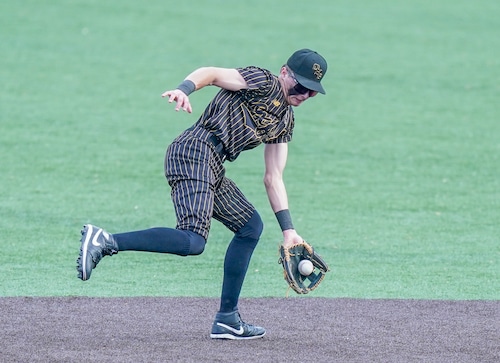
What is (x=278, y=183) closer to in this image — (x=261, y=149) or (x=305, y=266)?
(x=305, y=266)

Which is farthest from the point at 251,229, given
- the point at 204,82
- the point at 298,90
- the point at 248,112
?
the point at 204,82

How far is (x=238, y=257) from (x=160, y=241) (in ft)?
2.46

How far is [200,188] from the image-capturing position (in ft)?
19.4

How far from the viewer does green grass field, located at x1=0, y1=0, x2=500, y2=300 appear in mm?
8547

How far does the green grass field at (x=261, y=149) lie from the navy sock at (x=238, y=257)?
4.67ft

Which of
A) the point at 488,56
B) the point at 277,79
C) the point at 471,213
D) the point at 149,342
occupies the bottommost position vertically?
the point at 149,342

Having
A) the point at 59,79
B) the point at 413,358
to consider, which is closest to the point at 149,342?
the point at 413,358

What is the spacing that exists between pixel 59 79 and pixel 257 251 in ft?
29.0

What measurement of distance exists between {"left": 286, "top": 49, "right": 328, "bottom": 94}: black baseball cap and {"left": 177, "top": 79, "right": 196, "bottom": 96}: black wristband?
0.72 m

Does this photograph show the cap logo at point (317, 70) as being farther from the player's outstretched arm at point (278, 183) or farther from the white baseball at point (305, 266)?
the white baseball at point (305, 266)

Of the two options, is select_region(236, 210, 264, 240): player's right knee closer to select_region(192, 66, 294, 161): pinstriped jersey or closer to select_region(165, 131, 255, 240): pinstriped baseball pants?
select_region(165, 131, 255, 240): pinstriped baseball pants

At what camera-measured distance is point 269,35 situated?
20.7 meters

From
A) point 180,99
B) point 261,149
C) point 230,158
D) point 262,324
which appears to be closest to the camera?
point 180,99

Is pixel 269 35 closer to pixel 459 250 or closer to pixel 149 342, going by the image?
pixel 459 250
